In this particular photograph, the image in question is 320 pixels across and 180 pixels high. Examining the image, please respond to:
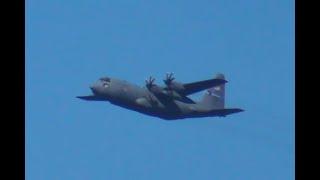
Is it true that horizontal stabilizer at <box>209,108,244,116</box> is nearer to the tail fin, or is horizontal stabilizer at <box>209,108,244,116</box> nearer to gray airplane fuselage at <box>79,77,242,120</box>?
gray airplane fuselage at <box>79,77,242,120</box>

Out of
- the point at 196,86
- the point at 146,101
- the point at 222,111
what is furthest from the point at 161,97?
the point at 222,111

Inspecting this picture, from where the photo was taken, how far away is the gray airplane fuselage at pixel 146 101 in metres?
20.9

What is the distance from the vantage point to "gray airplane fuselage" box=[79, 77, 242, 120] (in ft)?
68.7

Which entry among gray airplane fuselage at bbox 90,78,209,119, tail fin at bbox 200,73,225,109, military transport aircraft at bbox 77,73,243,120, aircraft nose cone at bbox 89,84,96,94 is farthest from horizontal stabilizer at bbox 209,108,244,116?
aircraft nose cone at bbox 89,84,96,94

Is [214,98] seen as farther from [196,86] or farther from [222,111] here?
[196,86]

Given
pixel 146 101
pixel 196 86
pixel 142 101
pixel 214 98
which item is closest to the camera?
pixel 196 86

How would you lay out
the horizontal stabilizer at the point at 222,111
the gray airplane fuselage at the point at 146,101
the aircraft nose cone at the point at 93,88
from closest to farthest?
the aircraft nose cone at the point at 93,88 < the gray airplane fuselage at the point at 146,101 < the horizontal stabilizer at the point at 222,111

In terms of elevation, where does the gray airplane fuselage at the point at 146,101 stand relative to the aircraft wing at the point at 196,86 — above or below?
below

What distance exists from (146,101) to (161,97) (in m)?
0.56

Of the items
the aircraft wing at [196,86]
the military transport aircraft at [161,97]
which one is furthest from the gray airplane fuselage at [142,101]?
the aircraft wing at [196,86]

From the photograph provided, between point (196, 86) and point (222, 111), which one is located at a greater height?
point (196, 86)

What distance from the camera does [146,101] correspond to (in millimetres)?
22031

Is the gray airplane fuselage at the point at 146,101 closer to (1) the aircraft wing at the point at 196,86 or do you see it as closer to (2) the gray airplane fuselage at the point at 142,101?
(2) the gray airplane fuselage at the point at 142,101
